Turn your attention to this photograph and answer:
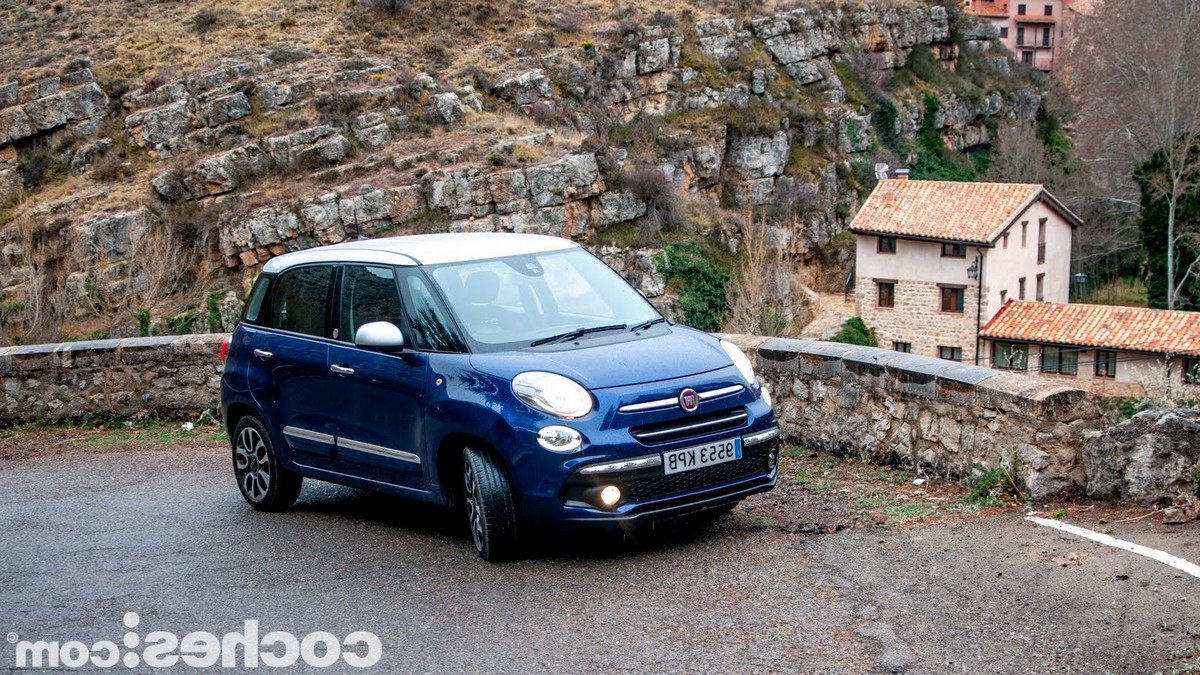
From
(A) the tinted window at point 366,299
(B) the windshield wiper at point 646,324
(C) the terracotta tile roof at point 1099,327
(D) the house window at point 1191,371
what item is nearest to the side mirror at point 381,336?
(A) the tinted window at point 366,299

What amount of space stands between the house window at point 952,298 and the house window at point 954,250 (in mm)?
1216

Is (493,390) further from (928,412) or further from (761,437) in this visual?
Result: (928,412)

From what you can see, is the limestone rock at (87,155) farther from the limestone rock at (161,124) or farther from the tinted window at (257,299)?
the tinted window at (257,299)

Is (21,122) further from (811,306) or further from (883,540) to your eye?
(883,540)

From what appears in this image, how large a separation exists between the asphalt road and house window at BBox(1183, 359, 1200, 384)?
3574 centimetres

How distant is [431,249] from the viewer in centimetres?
757

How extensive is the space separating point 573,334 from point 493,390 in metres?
0.72

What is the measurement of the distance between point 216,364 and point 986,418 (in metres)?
7.60

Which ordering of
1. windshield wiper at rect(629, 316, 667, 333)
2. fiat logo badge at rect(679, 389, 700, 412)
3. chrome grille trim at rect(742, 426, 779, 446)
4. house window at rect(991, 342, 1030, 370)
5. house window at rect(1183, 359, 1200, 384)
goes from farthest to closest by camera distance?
house window at rect(991, 342, 1030, 370) → house window at rect(1183, 359, 1200, 384) → windshield wiper at rect(629, 316, 667, 333) → chrome grille trim at rect(742, 426, 779, 446) → fiat logo badge at rect(679, 389, 700, 412)

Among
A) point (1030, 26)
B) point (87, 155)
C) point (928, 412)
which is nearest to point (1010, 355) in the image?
point (87, 155)

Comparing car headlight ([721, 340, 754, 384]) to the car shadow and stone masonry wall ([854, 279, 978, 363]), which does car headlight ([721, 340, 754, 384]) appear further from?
stone masonry wall ([854, 279, 978, 363])

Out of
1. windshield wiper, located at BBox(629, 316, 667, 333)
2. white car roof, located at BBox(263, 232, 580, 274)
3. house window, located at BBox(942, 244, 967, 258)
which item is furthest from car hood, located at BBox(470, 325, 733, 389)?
house window, located at BBox(942, 244, 967, 258)

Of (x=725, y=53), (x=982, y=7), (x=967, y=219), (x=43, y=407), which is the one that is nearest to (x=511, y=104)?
(x=725, y=53)

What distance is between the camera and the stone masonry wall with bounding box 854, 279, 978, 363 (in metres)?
46.7
